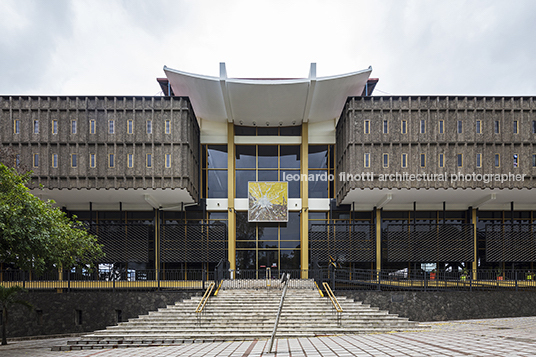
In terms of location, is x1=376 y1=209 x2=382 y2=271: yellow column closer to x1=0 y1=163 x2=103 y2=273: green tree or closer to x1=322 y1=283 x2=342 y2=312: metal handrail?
x1=322 y1=283 x2=342 y2=312: metal handrail

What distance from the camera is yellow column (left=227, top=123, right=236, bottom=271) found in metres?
25.0

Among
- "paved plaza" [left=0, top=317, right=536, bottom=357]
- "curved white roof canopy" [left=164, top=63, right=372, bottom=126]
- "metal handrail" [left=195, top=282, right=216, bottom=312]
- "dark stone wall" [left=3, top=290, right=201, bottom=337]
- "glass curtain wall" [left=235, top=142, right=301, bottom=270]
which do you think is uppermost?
"curved white roof canopy" [left=164, top=63, right=372, bottom=126]

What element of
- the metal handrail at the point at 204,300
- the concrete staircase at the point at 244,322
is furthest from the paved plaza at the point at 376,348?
the metal handrail at the point at 204,300

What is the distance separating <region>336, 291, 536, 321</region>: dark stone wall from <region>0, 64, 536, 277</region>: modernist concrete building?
5725 mm

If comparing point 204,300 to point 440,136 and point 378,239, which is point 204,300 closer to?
point 378,239

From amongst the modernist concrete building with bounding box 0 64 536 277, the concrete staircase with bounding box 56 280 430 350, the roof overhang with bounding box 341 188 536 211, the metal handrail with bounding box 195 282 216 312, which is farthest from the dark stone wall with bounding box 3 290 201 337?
the roof overhang with bounding box 341 188 536 211

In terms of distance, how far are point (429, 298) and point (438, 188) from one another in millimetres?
6239

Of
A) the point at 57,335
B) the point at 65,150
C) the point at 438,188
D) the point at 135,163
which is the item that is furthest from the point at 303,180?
the point at 57,335

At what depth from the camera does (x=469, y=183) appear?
70.2ft

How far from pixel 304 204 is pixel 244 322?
1165 cm

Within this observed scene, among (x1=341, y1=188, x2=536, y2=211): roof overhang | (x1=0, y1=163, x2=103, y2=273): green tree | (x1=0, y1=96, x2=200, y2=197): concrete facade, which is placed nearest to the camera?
(x1=0, y1=163, x2=103, y2=273): green tree

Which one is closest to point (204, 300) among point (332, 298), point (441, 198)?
point (332, 298)

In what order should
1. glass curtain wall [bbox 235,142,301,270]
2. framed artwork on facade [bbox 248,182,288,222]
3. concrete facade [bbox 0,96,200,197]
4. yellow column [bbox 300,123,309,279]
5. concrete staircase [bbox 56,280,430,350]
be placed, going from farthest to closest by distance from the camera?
1. framed artwork on facade [bbox 248,182,288,222]
2. glass curtain wall [bbox 235,142,301,270]
3. yellow column [bbox 300,123,309,279]
4. concrete facade [bbox 0,96,200,197]
5. concrete staircase [bbox 56,280,430,350]

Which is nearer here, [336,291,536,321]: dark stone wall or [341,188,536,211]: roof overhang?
Answer: [336,291,536,321]: dark stone wall
